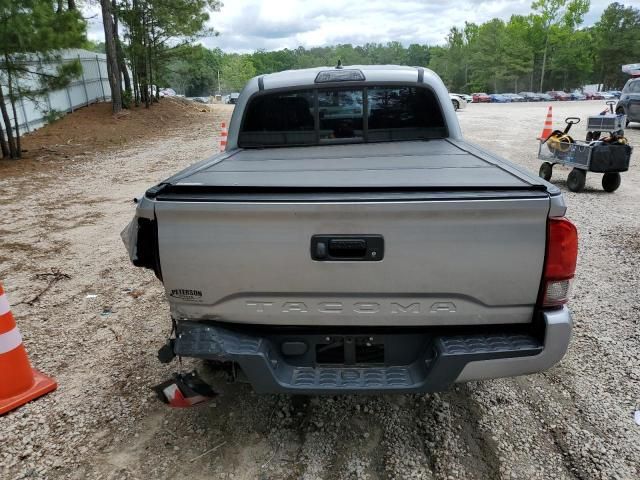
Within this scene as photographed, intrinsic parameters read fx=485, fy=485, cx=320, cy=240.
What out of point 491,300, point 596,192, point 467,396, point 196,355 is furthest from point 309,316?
point 596,192

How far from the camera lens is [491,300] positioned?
2.27 meters

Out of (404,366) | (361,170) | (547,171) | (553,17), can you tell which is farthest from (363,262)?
(553,17)

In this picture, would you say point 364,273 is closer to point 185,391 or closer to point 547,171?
point 185,391

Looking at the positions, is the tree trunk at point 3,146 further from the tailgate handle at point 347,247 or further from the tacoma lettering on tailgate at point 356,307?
the tailgate handle at point 347,247

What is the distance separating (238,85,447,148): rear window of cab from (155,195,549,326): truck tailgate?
2.22 meters

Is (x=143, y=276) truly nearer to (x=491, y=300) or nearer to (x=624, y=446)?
(x=491, y=300)

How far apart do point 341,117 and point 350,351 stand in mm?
2523

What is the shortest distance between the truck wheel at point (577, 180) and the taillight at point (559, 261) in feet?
23.5

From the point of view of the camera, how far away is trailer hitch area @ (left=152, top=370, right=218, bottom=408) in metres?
2.93

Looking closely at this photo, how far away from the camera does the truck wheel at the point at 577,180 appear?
27.7ft

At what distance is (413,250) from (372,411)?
1.29 meters

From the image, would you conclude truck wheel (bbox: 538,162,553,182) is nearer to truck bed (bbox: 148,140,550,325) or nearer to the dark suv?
truck bed (bbox: 148,140,550,325)

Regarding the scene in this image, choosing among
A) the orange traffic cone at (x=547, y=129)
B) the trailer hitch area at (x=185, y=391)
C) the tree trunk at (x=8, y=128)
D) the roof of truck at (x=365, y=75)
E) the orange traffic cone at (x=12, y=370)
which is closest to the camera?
the trailer hitch area at (x=185, y=391)

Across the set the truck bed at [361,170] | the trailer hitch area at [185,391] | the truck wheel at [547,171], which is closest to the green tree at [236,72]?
the truck wheel at [547,171]
